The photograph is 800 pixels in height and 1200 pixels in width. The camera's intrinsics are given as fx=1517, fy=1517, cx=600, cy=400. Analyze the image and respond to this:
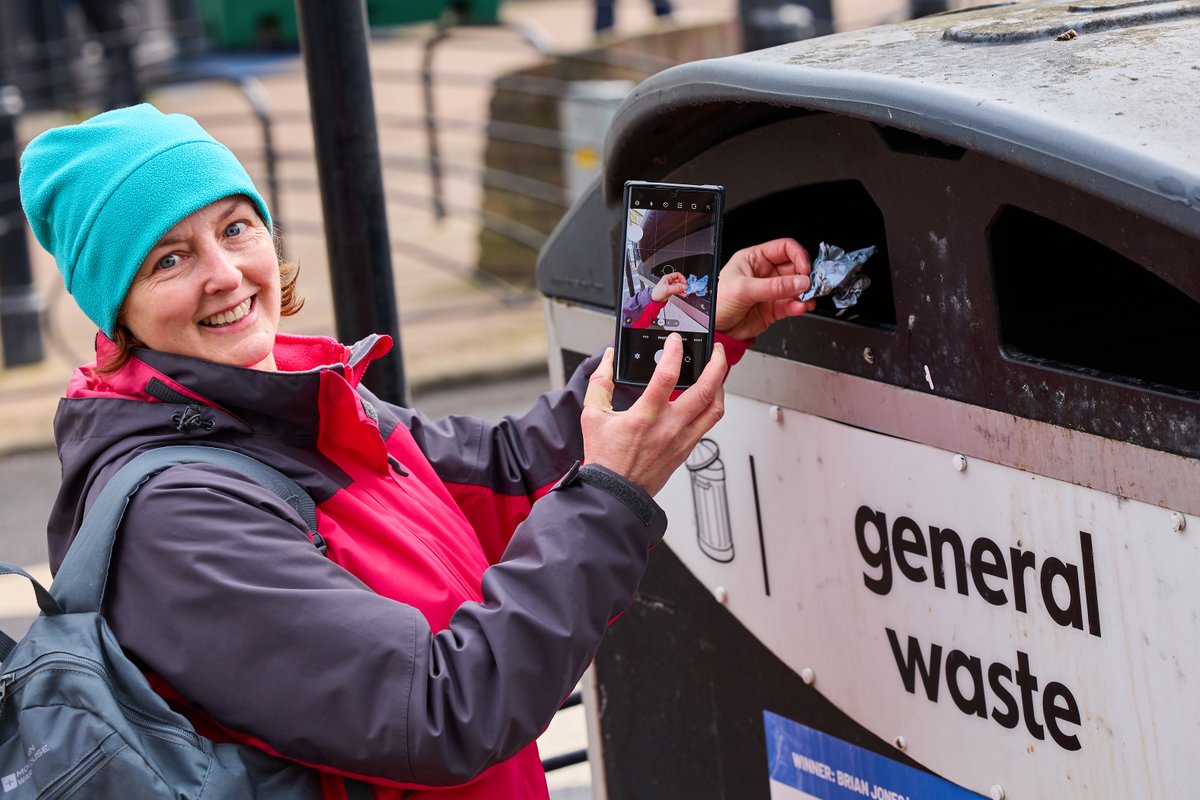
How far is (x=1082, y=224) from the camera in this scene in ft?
5.11

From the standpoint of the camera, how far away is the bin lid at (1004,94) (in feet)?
4.69

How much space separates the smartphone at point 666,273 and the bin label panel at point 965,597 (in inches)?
9.7

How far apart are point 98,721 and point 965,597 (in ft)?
3.25

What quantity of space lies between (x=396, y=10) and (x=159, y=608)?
15.6 ft

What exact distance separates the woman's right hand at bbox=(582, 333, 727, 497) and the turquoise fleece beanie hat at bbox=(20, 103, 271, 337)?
531 millimetres

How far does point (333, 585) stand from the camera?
1.63 m

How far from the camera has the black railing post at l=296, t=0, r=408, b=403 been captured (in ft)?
9.12

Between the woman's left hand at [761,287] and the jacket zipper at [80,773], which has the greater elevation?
the woman's left hand at [761,287]

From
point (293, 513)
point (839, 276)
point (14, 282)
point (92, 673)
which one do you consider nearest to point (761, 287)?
point (839, 276)

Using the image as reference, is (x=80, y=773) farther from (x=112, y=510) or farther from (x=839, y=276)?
(x=839, y=276)

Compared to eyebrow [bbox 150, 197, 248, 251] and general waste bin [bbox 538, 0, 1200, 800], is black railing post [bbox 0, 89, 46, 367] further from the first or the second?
eyebrow [bbox 150, 197, 248, 251]

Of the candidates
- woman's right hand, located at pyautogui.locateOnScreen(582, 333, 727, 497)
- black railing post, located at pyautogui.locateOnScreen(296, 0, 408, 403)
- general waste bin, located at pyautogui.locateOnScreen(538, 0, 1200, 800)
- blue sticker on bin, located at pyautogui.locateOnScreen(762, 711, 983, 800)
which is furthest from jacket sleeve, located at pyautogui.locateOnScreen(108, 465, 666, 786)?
black railing post, located at pyautogui.locateOnScreen(296, 0, 408, 403)

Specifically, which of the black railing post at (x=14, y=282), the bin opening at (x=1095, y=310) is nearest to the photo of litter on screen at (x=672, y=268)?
the bin opening at (x=1095, y=310)

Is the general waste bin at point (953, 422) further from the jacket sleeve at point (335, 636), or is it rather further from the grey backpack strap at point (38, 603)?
the grey backpack strap at point (38, 603)
